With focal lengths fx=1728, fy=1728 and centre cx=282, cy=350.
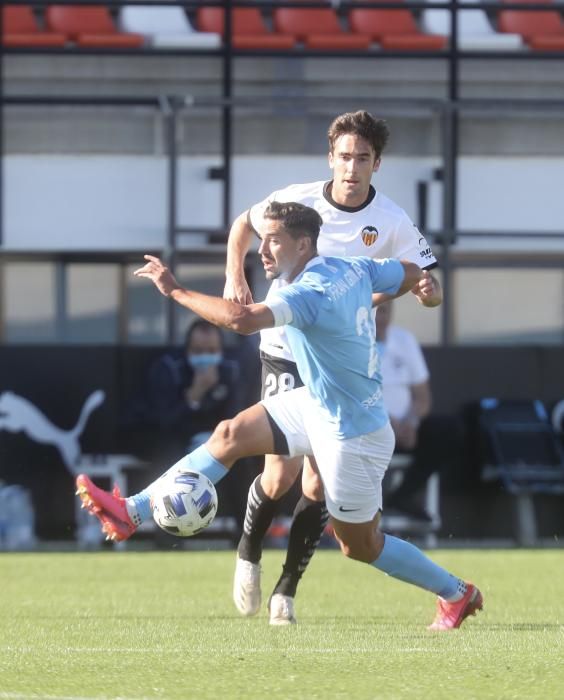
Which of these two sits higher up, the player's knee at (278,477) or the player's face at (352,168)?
the player's face at (352,168)

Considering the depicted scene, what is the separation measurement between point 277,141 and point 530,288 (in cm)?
284

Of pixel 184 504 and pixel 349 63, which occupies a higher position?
pixel 349 63

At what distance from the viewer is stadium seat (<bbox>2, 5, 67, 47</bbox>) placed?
15.9m

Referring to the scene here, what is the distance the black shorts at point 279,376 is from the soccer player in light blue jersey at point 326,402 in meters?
0.29

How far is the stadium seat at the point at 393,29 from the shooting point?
54.1 feet

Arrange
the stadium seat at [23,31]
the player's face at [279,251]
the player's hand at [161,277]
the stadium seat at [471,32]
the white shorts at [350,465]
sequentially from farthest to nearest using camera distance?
the stadium seat at [471,32] < the stadium seat at [23,31] < the white shorts at [350,465] < the player's face at [279,251] < the player's hand at [161,277]

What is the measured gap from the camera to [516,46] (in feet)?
55.1

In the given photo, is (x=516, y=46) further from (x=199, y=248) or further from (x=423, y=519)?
(x=423, y=519)

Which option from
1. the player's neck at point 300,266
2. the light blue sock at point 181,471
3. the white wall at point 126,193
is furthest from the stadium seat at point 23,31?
the player's neck at point 300,266

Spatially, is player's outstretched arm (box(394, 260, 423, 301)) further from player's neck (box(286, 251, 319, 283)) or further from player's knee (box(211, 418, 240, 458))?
player's knee (box(211, 418, 240, 458))

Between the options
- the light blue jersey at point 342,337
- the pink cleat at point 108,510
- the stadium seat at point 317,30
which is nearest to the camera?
the light blue jersey at point 342,337

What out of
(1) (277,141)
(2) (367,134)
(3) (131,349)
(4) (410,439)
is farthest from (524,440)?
(2) (367,134)

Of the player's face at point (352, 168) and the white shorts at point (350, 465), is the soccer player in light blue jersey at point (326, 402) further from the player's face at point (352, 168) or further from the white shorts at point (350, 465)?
the player's face at point (352, 168)

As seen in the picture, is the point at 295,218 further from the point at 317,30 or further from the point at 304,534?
the point at 317,30
